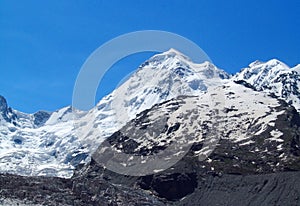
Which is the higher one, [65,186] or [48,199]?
[65,186]

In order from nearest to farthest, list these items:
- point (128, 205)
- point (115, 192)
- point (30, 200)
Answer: point (30, 200)
point (128, 205)
point (115, 192)

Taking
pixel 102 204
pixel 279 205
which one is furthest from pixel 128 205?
pixel 279 205

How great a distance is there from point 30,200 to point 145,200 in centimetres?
4811

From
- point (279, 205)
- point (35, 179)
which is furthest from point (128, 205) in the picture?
point (279, 205)

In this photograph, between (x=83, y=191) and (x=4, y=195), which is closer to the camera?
(x=4, y=195)

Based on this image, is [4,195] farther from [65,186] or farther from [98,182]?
[98,182]

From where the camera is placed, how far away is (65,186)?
626 ft

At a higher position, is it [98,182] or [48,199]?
[98,182]

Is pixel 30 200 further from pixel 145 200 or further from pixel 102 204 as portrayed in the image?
pixel 145 200

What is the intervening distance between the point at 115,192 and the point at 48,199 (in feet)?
103

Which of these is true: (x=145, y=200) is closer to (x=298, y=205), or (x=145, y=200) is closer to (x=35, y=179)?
(x=35, y=179)

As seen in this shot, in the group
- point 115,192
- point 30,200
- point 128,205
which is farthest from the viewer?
point 115,192

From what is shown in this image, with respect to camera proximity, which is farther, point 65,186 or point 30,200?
point 65,186

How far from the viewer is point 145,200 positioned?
653 ft
